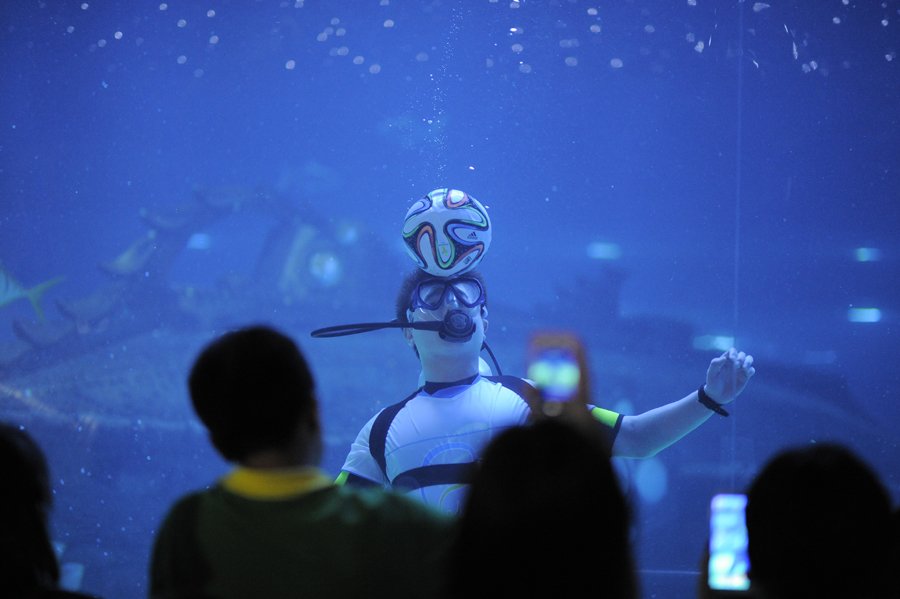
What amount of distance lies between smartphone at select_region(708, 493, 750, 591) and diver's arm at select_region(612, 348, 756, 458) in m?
1.08

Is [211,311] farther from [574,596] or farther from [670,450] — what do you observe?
[574,596]

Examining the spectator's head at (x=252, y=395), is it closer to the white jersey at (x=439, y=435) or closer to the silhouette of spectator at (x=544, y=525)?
the silhouette of spectator at (x=544, y=525)

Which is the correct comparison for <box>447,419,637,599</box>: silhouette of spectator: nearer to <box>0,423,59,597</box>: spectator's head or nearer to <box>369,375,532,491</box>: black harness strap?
<box>0,423,59,597</box>: spectator's head

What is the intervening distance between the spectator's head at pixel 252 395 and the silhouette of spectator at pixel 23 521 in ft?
1.03

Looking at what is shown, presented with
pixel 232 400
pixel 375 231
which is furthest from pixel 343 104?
pixel 232 400

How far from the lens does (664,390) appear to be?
953 cm

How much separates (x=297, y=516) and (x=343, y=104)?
50.3 ft

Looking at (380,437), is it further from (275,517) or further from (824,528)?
(824,528)

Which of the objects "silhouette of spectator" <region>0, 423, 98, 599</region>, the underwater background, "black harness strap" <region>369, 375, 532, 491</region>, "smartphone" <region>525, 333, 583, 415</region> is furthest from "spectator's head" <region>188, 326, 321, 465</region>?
the underwater background

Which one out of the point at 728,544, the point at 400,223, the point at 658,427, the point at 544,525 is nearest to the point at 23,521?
the point at 544,525

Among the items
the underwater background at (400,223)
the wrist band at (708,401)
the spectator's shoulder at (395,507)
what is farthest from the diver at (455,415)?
the underwater background at (400,223)

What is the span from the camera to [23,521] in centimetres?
114

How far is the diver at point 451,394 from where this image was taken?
255 cm

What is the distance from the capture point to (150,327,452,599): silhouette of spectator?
3.71ft
